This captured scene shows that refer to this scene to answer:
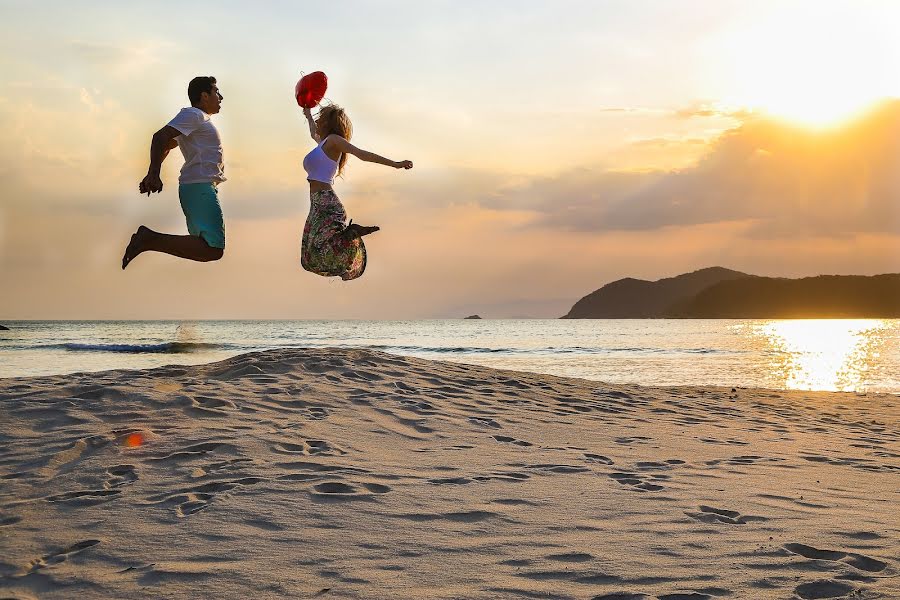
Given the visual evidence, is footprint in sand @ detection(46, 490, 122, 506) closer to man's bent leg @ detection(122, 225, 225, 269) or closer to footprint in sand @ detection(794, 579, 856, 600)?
A: man's bent leg @ detection(122, 225, 225, 269)

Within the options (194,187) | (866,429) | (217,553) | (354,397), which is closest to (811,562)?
(217,553)

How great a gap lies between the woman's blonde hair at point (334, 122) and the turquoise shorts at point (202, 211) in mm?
984

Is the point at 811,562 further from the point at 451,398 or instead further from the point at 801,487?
the point at 451,398

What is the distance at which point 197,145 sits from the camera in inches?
217

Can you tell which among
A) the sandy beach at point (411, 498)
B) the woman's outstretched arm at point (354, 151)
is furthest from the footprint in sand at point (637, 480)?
the woman's outstretched arm at point (354, 151)

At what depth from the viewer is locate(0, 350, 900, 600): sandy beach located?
3.42m

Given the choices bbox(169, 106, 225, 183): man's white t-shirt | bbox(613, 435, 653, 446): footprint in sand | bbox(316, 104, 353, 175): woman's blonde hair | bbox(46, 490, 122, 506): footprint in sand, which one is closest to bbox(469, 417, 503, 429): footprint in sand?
bbox(613, 435, 653, 446): footprint in sand

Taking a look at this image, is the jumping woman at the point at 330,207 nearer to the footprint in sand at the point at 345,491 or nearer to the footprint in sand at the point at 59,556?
the footprint in sand at the point at 345,491

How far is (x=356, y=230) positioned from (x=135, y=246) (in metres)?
1.64

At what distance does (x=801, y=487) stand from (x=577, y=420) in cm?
311

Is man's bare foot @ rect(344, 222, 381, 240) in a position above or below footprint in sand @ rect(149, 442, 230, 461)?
above

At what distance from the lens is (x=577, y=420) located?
8328 mm

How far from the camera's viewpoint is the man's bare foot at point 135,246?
5535 millimetres

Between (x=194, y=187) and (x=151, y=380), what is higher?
(x=194, y=187)
